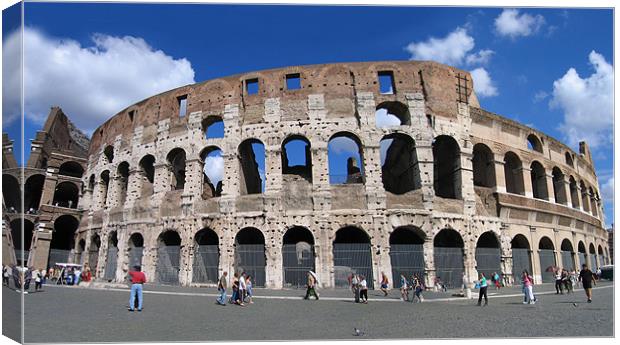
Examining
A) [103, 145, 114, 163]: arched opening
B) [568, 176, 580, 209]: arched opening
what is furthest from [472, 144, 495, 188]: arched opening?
[103, 145, 114, 163]: arched opening

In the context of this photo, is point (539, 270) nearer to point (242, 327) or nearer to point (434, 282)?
point (434, 282)

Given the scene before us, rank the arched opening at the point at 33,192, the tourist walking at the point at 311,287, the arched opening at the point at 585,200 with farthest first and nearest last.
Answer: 1. the arched opening at the point at 33,192
2. the arched opening at the point at 585,200
3. the tourist walking at the point at 311,287

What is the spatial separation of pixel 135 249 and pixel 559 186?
21.5 meters

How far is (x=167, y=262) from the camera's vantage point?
1850 centimetres

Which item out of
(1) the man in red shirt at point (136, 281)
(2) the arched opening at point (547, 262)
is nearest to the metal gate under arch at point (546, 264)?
(2) the arched opening at point (547, 262)

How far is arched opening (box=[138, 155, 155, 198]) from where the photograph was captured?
20953 millimetres

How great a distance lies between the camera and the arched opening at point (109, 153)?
926 inches

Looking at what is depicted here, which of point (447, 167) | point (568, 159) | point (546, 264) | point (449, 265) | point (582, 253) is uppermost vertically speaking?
point (568, 159)

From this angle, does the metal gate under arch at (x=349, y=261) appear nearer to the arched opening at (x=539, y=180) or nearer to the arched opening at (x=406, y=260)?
the arched opening at (x=406, y=260)

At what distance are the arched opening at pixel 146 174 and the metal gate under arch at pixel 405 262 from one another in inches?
473

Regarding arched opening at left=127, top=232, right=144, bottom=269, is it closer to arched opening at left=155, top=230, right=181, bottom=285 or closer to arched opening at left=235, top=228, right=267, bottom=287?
arched opening at left=155, top=230, right=181, bottom=285

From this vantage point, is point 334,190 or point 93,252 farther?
point 93,252

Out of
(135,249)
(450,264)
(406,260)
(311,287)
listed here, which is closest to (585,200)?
(450,264)

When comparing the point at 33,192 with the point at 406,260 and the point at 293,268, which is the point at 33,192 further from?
the point at 406,260
